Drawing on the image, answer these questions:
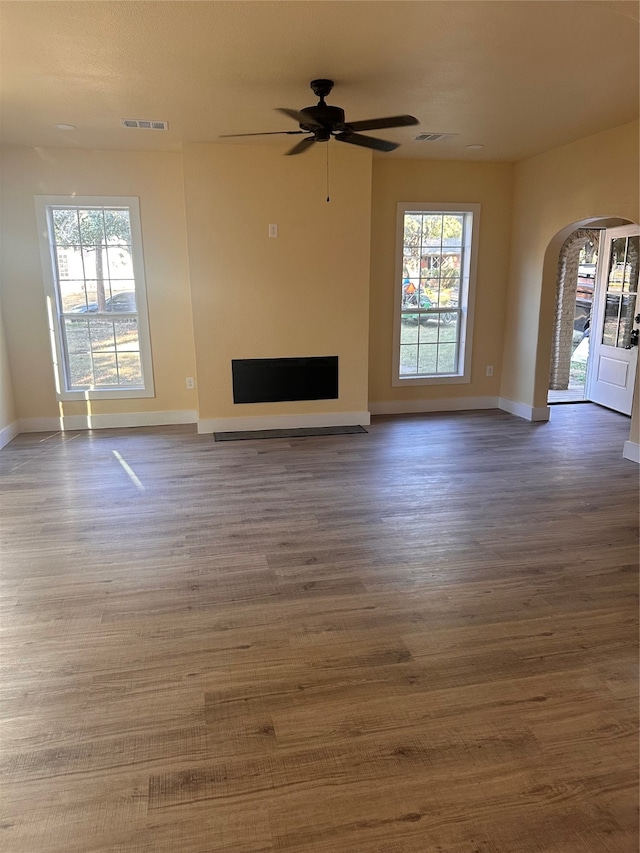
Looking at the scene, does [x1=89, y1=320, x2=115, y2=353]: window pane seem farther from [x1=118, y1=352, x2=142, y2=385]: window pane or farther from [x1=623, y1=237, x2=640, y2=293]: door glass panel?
[x1=623, y1=237, x2=640, y2=293]: door glass panel

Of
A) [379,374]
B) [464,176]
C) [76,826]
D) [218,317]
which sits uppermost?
[464,176]

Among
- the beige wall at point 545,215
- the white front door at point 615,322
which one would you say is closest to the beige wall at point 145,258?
the beige wall at point 545,215

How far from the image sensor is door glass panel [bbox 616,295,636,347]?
6227 mm

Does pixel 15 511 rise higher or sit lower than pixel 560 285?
lower

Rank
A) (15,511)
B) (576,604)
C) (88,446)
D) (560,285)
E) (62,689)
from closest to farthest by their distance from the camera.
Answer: (62,689) → (576,604) → (15,511) → (88,446) → (560,285)

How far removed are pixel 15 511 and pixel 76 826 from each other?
2.70m

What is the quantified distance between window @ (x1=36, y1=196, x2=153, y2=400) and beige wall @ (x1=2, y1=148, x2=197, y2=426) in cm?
9

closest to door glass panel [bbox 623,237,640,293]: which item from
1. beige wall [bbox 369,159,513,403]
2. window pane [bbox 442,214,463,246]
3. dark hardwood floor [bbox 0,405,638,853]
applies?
beige wall [bbox 369,159,513,403]

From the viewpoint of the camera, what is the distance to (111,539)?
3.44m

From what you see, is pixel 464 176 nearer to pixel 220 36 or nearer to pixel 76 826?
pixel 220 36

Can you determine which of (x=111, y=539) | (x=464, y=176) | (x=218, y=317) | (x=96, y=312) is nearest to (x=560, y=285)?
(x=464, y=176)

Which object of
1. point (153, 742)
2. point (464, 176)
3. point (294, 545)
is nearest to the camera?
point (153, 742)

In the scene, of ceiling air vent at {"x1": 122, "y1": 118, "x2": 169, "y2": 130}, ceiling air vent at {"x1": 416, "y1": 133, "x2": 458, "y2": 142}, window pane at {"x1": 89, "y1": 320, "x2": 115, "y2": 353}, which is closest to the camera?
ceiling air vent at {"x1": 122, "y1": 118, "x2": 169, "y2": 130}

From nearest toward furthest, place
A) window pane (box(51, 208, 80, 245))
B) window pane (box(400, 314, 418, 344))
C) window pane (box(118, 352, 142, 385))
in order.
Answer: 1. window pane (box(51, 208, 80, 245))
2. window pane (box(118, 352, 142, 385))
3. window pane (box(400, 314, 418, 344))
